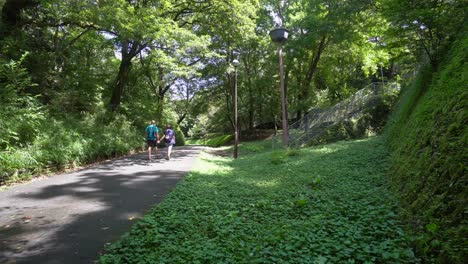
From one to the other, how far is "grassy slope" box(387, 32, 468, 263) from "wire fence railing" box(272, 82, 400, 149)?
10.8 metres

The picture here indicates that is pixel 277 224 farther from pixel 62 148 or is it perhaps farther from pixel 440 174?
pixel 62 148

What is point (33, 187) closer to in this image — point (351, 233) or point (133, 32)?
point (351, 233)

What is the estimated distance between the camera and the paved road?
3320mm

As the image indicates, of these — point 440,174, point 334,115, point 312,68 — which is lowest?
point 440,174

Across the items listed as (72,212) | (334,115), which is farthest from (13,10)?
(334,115)

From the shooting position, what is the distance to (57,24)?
1360cm

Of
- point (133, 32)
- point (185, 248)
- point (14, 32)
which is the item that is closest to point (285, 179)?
point (185, 248)

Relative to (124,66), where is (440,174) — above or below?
below

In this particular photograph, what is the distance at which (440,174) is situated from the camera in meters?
3.58

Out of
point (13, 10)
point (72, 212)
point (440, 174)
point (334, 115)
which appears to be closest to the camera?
point (440, 174)

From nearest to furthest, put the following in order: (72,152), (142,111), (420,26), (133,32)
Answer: (420,26)
(72,152)
(133,32)
(142,111)

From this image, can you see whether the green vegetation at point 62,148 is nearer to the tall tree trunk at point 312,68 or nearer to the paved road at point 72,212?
the paved road at point 72,212

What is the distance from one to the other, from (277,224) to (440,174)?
232 centimetres

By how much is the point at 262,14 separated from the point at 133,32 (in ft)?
48.6
